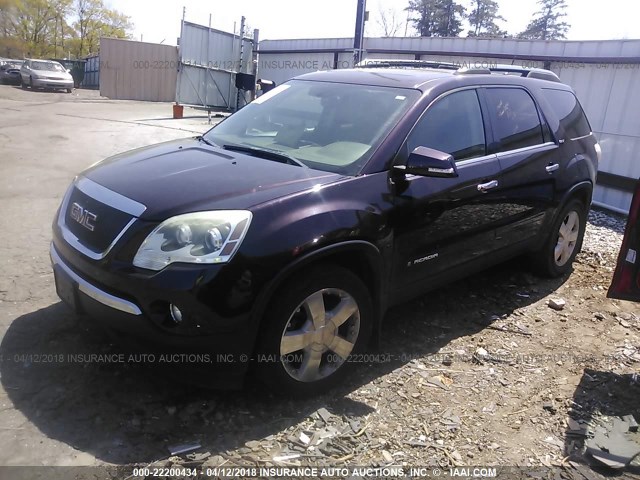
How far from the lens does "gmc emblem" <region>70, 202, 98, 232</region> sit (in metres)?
3.03

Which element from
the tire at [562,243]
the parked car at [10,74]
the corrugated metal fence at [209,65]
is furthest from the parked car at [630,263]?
the parked car at [10,74]

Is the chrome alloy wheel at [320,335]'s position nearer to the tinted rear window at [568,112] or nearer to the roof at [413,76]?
the roof at [413,76]

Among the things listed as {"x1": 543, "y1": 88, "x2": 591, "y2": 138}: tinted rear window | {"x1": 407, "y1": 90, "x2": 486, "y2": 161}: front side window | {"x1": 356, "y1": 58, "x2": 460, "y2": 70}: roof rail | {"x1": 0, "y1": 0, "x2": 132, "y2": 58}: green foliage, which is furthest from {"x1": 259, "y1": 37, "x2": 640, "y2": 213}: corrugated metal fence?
{"x1": 0, "y1": 0, "x2": 132, "y2": 58}: green foliage

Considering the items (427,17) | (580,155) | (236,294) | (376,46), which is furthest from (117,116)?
(427,17)

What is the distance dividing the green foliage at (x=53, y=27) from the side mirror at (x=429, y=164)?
69.3 m

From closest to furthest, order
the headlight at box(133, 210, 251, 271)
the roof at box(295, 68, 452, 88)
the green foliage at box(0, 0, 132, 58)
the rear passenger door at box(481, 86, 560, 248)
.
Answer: the headlight at box(133, 210, 251, 271), the roof at box(295, 68, 452, 88), the rear passenger door at box(481, 86, 560, 248), the green foliage at box(0, 0, 132, 58)

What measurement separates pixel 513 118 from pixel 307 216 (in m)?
2.47

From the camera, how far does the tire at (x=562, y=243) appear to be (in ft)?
17.0

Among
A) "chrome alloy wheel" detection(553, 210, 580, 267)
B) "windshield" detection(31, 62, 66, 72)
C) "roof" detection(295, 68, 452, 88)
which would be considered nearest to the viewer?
"roof" detection(295, 68, 452, 88)

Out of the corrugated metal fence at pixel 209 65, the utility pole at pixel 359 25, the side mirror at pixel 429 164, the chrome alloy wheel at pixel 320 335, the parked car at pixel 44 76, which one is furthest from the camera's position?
the parked car at pixel 44 76

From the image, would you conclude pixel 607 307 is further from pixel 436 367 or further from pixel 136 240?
pixel 136 240

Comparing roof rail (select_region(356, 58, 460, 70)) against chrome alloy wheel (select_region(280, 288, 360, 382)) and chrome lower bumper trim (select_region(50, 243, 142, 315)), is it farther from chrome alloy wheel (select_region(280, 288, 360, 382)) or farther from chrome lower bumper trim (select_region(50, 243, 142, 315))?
chrome lower bumper trim (select_region(50, 243, 142, 315))

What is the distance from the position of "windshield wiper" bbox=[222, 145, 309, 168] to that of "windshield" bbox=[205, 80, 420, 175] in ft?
0.14

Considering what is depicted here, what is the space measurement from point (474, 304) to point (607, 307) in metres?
1.27
